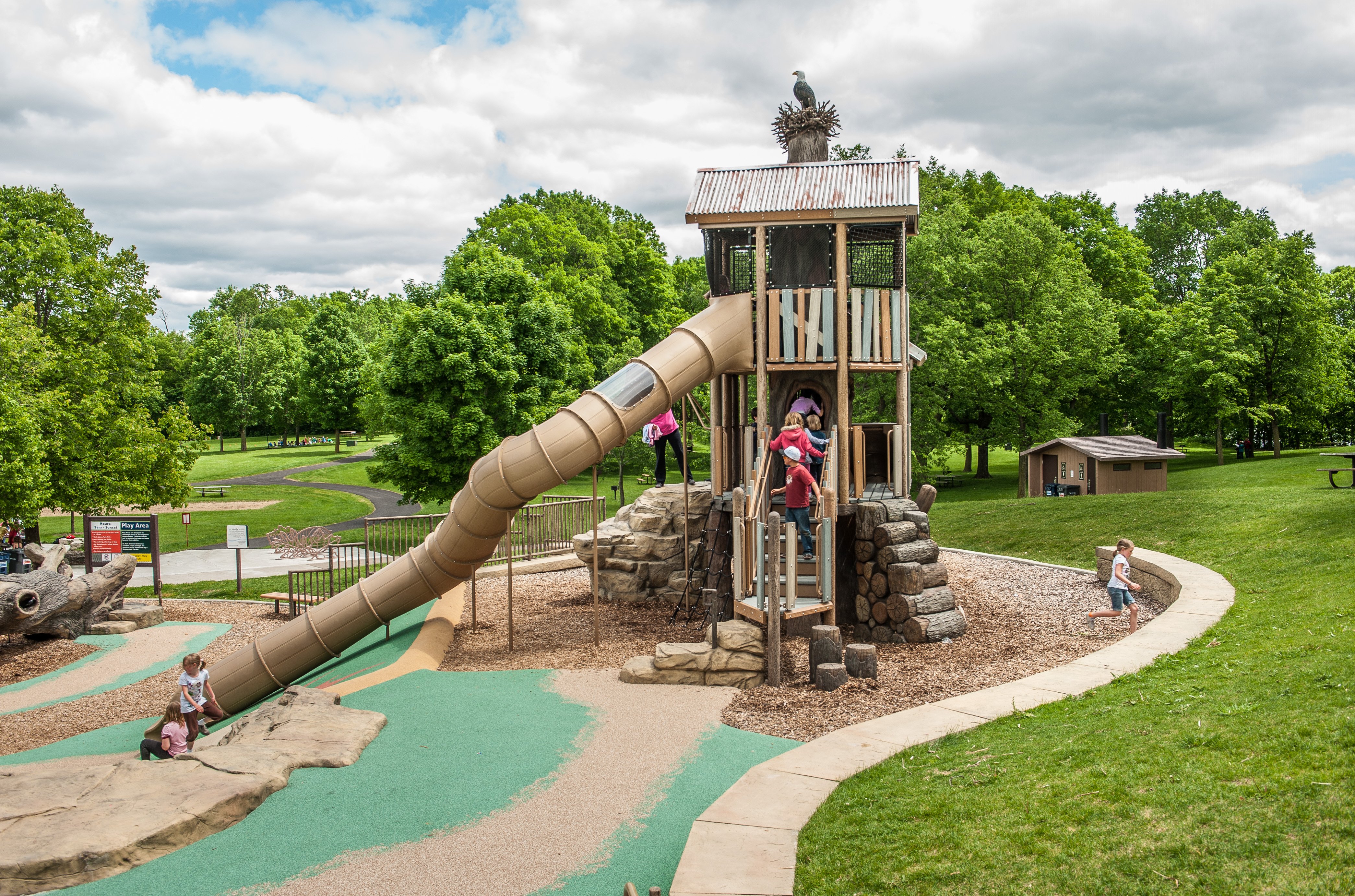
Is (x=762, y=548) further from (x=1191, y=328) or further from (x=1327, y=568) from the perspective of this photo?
(x=1191, y=328)

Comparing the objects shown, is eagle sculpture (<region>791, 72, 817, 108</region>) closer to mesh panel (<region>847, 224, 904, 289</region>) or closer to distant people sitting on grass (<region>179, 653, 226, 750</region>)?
mesh panel (<region>847, 224, 904, 289</region>)

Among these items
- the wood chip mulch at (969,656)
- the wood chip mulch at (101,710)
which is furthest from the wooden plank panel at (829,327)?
the wood chip mulch at (101,710)

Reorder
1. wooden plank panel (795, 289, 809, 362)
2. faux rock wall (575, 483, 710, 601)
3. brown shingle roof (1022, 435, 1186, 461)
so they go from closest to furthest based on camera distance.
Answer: wooden plank panel (795, 289, 809, 362) < faux rock wall (575, 483, 710, 601) < brown shingle roof (1022, 435, 1186, 461)

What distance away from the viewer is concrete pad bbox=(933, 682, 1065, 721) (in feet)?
28.1

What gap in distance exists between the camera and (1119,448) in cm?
3212

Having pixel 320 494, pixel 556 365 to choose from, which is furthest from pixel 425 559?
pixel 320 494

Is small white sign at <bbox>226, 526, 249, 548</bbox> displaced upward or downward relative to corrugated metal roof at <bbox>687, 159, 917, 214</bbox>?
downward

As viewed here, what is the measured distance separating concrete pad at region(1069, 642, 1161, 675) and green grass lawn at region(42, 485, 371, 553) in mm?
29017

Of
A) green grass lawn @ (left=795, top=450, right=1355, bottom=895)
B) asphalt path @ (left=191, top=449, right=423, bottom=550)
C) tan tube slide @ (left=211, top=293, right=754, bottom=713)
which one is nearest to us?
green grass lawn @ (left=795, top=450, right=1355, bottom=895)

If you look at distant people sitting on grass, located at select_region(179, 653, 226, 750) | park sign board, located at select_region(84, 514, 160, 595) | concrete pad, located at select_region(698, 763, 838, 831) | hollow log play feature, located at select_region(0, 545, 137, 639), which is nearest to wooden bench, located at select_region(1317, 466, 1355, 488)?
concrete pad, located at select_region(698, 763, 838, 831)

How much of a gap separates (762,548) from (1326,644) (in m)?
5.86

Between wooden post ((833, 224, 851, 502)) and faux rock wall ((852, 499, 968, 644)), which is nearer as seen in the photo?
faux rock wall ((852, 499, 968, 644))

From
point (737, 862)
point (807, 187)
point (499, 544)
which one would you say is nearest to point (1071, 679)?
point (737, 862)

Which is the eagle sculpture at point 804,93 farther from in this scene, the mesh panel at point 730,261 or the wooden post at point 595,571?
the wooden post at point 595,571
